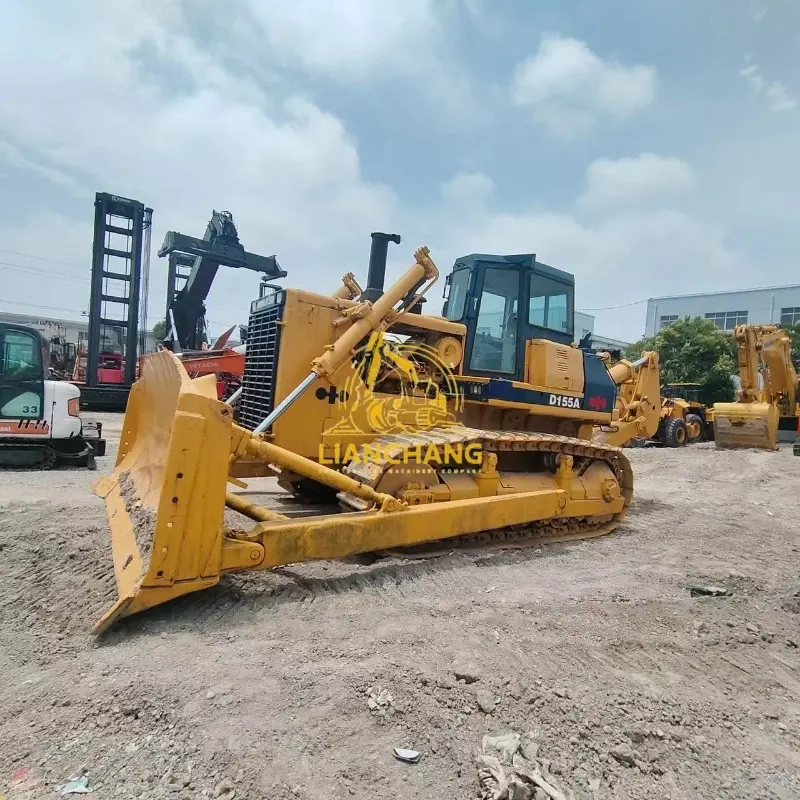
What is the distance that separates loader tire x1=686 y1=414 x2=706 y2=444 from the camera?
17.5m

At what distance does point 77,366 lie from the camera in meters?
18.1

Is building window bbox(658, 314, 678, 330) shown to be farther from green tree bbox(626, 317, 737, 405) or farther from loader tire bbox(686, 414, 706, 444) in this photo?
loader tire bbox(686, 414, 706, 444)

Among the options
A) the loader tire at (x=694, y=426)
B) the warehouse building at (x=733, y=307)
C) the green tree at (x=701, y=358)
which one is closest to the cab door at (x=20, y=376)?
the loader tire at (x=694, y=426)

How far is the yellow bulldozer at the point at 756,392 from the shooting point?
46.6ft

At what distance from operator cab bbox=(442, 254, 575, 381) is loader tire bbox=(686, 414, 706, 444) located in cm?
1363

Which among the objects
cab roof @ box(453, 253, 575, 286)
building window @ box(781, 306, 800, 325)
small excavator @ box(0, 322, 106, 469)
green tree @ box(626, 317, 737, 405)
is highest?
building window @ box(781, 306, 800, 325)

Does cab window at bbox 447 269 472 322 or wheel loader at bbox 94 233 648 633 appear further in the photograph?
cab window at bbox 447 269 472 322

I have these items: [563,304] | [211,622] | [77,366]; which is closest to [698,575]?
[563,304]

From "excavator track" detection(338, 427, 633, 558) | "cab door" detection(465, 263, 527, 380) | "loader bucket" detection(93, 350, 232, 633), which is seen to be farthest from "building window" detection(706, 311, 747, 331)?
"loader bucket" detection(93, 350, 232, 633)

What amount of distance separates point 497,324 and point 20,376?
23.4 feet

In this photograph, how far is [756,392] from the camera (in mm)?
14672

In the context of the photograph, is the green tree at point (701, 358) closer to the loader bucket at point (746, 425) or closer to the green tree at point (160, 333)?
the loader bucket at point (746, 425)

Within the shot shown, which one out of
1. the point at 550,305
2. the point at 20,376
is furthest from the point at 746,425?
the point at 20,376

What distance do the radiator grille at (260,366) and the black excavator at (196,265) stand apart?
41.5ft
